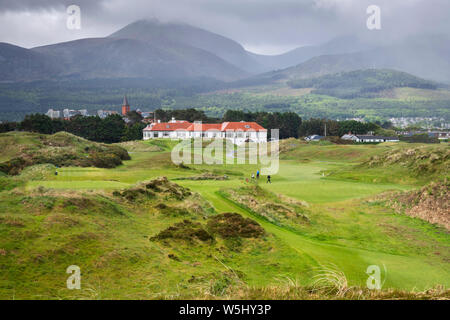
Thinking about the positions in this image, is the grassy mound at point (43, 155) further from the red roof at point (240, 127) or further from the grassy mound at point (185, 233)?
the red roof at point (240, 127)

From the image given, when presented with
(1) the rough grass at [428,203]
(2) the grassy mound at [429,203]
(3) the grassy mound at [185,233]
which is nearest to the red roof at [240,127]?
(1) the rough grass at [428,203]

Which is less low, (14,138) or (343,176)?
(14,138)

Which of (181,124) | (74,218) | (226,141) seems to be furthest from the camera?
(181,124)

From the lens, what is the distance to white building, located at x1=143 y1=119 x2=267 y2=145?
120062 mm

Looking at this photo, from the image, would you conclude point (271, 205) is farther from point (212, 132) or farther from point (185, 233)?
point (212, 132)

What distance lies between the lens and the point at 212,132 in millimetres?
122062

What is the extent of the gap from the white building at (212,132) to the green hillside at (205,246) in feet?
303

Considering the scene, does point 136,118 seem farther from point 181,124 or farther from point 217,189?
point 217,189

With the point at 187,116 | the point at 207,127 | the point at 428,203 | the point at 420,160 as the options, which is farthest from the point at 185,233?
the point at 187,116

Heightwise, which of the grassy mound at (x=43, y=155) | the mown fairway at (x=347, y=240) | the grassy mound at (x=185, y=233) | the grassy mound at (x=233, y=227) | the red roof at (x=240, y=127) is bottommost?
the mown fairway at (x=347, y=240)

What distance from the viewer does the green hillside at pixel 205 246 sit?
8.91 m

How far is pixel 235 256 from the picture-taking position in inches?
570

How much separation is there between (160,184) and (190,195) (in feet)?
6.14
